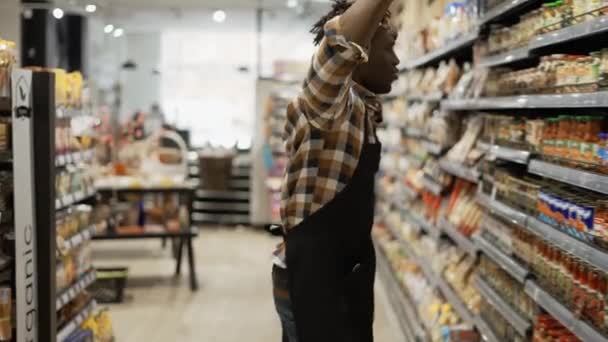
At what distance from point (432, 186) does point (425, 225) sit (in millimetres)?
353

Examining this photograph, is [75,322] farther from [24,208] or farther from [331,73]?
[331,73]

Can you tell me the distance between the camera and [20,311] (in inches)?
130

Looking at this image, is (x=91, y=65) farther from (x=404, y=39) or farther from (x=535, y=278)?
(x=535, y=278)

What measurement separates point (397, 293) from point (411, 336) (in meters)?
0.97

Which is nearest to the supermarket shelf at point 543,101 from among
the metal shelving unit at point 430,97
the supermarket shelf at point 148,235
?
the metal shelving unit at point 430,97

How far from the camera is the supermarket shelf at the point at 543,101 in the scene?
2.24 m

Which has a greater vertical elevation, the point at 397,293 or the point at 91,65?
the point at 91,65

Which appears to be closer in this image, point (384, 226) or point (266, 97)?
point (384, 226)

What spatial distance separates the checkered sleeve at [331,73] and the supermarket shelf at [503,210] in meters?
1.34

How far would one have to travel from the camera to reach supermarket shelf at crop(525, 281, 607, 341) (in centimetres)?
222

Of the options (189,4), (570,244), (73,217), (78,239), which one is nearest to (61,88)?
(73,217)

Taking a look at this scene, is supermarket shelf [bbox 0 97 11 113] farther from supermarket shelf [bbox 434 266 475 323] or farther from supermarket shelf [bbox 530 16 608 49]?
supermarket shelf [bbox 434 266 475 323]

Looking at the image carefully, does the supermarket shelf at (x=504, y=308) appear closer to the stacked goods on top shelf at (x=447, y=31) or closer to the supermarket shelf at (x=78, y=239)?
the stacked goods on top shelf at (x=447, y=31)

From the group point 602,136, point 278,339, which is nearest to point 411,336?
point 278,339
